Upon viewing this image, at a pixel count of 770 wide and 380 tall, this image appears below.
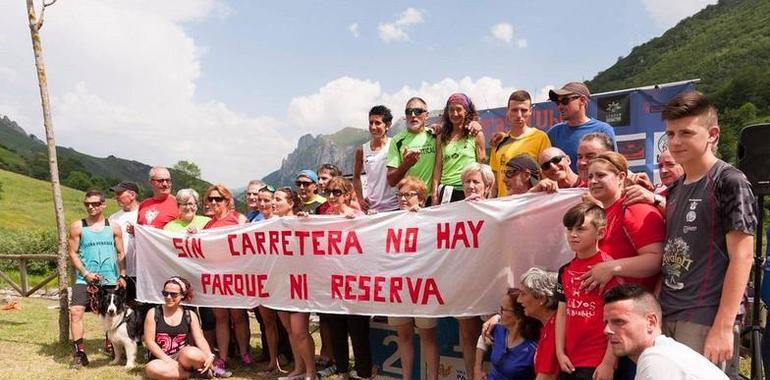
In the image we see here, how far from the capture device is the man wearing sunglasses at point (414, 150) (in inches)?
217

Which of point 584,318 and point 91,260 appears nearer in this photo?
point 584,318

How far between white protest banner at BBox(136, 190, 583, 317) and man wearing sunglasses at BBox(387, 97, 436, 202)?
2.27 feet

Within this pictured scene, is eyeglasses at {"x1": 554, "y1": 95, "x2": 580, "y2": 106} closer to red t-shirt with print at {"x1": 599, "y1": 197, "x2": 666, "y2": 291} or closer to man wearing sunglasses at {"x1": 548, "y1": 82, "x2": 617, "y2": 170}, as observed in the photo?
man wearing sunglasses at {"x1": 548, "y1": 82, "x2": 617, "y2": 170}

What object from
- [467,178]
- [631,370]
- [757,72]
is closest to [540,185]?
[467,178]

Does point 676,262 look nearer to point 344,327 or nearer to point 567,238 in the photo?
point 567,238

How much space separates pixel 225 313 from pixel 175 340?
623 millimetres

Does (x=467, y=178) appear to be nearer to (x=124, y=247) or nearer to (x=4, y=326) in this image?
(x=124, y=247)

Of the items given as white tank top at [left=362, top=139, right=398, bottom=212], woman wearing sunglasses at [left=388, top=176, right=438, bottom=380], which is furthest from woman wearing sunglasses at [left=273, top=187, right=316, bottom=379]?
woman wearing sunglasses at [left=388, top=176, right=438, bottom=380]

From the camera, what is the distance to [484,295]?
443cm

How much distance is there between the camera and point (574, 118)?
4.43 m

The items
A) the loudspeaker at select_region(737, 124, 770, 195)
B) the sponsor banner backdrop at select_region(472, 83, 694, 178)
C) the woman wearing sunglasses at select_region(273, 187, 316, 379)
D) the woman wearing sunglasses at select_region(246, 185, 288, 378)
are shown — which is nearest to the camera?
the loudspeaker at select_region(737, 124, 770, 195)

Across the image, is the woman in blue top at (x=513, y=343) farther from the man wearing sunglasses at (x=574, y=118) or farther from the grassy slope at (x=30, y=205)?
the grassy slope at (x=30, y=205)

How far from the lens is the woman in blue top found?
379cm

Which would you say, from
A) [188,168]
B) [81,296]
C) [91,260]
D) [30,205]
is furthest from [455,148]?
[188,168]
